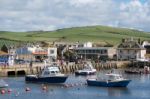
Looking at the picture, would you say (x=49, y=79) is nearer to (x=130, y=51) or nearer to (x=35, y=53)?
(x=35, y=53)

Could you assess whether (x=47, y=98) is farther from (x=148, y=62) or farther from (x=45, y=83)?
(x=148, y=62)

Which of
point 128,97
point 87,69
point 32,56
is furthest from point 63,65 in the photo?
point 128,97

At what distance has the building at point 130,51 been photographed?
191000 millimetres

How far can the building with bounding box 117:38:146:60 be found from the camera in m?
191

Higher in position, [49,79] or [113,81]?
[113,81]

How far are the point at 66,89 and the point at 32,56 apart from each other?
8104 cm

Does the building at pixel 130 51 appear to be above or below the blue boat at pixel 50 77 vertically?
above

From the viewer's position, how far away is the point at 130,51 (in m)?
192

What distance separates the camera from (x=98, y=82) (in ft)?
339

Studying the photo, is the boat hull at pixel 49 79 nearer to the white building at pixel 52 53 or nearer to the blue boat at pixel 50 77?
the blue boat at pixel 50 77

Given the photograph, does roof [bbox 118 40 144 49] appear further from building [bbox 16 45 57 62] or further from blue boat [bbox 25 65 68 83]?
blue boat [bbox 25 65 68 83]

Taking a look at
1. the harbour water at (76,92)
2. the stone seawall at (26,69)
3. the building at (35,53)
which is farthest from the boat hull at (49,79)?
the building at (35,53)

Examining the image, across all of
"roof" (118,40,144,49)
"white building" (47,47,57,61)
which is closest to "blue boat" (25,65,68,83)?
"white building" (47,47,57,61)

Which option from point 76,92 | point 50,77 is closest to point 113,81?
point 76,92
